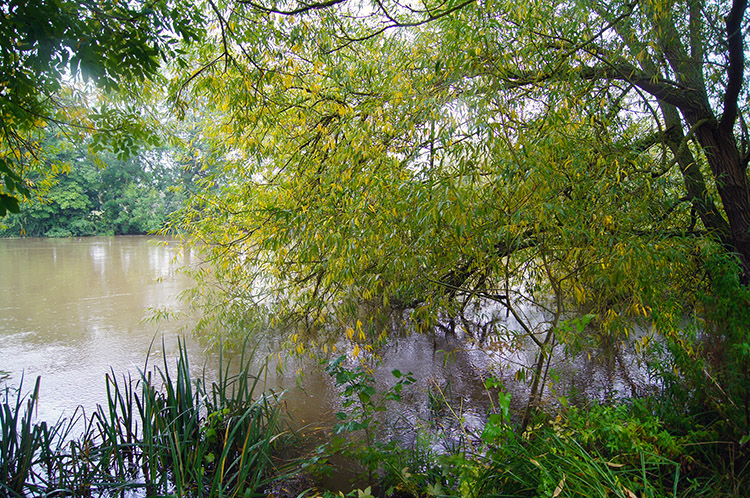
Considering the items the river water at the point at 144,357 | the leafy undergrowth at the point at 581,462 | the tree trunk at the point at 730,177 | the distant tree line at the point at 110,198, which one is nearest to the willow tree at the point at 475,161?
the tree trunk at the point at 730,177

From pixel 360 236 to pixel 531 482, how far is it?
1.47 metres

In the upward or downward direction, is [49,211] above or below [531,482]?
above

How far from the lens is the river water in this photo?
3871 mm

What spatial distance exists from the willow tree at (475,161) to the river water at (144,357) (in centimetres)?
68

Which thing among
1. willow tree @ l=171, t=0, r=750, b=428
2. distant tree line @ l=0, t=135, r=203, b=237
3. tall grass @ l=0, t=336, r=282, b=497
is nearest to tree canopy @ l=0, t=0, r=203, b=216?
willow tree @ l=171, t=0, r=750, b=428

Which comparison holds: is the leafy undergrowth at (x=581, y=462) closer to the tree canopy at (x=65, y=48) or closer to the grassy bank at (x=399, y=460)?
the grassy bank at (x=399, y=460)

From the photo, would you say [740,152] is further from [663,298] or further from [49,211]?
[49,211]

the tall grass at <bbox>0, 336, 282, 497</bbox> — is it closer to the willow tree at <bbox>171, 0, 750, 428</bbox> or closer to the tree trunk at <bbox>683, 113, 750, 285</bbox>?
the willow tree at <bbox>171, 0, 750, 428</bbox>

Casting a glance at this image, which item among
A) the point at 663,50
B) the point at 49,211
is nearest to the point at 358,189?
the point at 663,50

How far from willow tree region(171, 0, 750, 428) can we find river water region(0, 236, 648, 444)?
0.68 m

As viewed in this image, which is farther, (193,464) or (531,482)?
(193,464)

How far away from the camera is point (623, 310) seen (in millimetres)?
3043

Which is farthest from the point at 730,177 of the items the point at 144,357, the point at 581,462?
the point at 144,357

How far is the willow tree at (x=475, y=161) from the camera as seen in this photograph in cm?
246
